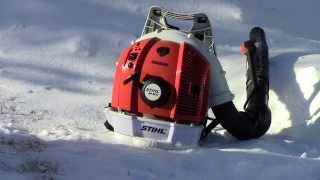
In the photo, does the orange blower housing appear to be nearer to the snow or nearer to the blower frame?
the blower frame

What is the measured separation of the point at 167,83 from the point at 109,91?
146cm

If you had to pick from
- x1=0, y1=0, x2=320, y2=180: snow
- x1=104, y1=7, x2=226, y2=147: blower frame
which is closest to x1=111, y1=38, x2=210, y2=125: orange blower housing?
x1=104, y1=7, x2=226, y2=147: blower frame

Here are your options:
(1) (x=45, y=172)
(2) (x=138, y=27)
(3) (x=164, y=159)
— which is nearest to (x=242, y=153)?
(3) (x=164, y=159)

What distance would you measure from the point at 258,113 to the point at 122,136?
1.06 m

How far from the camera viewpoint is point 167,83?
512 centimetres

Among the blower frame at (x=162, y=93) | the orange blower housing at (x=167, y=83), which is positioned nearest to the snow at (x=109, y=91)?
the blower frame at (x=162, y=93)

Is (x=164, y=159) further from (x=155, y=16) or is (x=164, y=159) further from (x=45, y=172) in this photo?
(x=155, y=16)

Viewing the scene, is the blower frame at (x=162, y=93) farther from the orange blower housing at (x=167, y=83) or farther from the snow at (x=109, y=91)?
the snow at (x=109, y=91)

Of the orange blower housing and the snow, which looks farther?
the orange blower housing

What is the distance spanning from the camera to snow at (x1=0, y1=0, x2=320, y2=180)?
4730mm

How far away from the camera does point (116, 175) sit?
4.48 meters

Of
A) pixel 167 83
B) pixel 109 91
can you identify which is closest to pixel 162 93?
pixel 167 83

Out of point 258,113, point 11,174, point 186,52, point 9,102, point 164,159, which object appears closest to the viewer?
point 11,174

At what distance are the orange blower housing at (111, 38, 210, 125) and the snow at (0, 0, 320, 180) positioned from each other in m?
0.25
